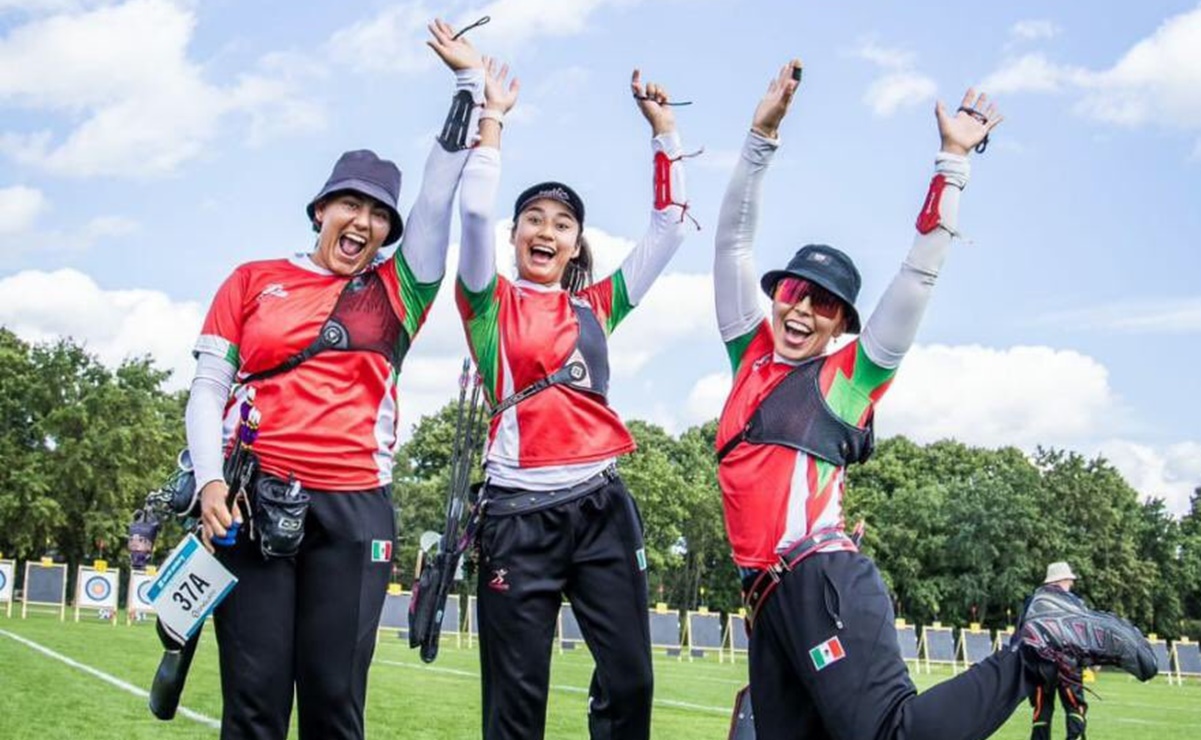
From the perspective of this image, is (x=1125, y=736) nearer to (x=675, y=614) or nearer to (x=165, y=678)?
(x=165, y=678)

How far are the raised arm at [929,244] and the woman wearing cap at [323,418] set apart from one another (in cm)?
171

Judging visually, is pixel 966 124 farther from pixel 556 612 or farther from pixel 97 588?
pixel 97 588

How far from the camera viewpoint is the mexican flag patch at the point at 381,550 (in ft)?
15.5

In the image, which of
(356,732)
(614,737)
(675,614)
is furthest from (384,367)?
(675,614)

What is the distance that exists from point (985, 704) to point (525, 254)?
2.62 m

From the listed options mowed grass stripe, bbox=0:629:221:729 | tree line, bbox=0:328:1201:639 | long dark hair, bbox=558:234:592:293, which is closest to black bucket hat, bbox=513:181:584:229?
long dark hair, bbox=558:234:592:293

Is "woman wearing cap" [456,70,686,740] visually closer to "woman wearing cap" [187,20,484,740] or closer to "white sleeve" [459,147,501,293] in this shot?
"white sleeve" [459,147,501,293]

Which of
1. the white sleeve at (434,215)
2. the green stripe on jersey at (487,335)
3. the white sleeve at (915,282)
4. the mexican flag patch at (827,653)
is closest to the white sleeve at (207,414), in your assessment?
the white sleeve at (434,215)

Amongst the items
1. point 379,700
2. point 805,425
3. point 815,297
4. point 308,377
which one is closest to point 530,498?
point 308,377

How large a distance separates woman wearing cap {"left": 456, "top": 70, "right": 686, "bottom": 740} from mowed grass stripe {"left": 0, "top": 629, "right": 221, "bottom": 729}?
5.31 metres

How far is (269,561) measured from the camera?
4.59 m

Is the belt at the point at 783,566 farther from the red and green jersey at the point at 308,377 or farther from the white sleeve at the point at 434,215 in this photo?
the white sleeve at the point at 434,215

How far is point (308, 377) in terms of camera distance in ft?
15.5

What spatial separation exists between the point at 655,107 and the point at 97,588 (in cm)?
3272
